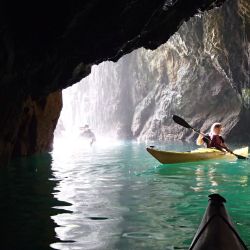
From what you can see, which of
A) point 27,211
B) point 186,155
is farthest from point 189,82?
point 27,211

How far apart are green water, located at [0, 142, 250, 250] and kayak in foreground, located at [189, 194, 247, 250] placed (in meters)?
1.27

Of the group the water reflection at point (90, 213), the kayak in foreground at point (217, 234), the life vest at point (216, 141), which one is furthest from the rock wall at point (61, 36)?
the kayak in foreground at point (217, 234)

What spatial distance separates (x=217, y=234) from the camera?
2719 millimetres

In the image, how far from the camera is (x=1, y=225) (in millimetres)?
5070

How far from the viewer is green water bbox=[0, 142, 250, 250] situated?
14.2ft

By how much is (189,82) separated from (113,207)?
1357 inches

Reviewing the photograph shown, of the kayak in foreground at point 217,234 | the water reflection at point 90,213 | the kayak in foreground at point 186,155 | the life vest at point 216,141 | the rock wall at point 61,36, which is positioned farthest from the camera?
the life vest at point 216,141

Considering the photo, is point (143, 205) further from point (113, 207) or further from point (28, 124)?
point (28, 124)

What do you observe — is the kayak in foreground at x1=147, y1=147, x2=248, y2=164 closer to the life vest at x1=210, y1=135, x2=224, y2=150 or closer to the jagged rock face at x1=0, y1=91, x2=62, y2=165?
the life vest at x1=210, y1=135, x2=224, y2=150

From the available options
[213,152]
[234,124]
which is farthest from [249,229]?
[234,124]

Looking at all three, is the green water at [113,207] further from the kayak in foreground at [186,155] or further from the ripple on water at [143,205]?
the kayak in foreground at [186,155]

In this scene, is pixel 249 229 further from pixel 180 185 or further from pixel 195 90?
pixel 195 90

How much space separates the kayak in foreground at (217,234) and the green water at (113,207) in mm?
1268

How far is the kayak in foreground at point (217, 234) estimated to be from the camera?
262 centimetres
